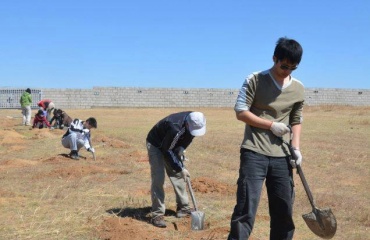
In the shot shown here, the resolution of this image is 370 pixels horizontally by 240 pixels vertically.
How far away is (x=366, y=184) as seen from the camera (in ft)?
29.1

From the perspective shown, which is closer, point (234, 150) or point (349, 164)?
point (349, 164)

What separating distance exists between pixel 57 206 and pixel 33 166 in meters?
4.09

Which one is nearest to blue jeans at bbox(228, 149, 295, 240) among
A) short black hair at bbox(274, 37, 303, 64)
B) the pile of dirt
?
short black hair at bbox(274, 37, 303, 64)

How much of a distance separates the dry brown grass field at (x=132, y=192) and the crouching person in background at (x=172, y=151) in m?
0.22

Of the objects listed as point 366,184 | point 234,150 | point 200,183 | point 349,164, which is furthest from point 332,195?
point 234,150

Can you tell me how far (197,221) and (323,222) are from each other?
6.13ft

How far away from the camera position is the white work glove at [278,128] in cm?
384

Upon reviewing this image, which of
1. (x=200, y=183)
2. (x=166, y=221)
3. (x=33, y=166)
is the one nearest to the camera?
(x=166, y=221)

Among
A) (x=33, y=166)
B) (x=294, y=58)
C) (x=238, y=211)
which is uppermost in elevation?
(x=294, y=58)

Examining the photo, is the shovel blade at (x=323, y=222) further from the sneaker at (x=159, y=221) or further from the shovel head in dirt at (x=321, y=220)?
the sneaker at (x=159, y=221)

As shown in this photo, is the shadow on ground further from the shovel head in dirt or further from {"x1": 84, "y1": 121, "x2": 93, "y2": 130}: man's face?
{"x1": 84, "y1": 121, "x2": 93, "y2": 130}: man's face

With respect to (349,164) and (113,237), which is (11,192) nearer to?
(113,237)

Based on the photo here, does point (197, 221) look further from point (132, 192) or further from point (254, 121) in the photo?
point (132, 192)

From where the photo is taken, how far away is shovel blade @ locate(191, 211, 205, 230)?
562 centimetres
